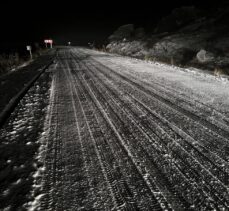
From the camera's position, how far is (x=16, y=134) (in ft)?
11.0

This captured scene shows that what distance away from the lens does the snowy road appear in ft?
6.59

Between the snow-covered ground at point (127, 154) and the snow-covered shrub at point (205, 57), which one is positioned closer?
the snow-covered ground at point (127, 154)

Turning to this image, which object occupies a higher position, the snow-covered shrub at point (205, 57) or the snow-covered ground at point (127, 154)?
the snow-covered shrub at point (205, 57)

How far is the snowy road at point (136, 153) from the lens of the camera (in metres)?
2.01

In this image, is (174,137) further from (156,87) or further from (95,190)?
(156,87)

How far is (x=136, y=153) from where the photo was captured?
2803 mm

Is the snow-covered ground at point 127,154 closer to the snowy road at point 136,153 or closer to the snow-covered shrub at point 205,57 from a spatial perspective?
the snowy road at point 136,153

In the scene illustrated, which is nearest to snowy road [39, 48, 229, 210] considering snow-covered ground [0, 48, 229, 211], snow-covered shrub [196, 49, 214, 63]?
snow-covered ground [0, 48, 229, 211]

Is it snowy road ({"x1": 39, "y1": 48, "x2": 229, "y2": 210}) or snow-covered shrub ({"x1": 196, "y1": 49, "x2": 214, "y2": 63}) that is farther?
snow-covered shrub ({"x1": 196, "y1": 49, "x2": 214, "y2": 63})

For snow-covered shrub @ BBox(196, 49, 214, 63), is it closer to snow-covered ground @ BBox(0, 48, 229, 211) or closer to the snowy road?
the snowy road

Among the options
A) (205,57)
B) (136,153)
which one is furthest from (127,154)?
(205,57)

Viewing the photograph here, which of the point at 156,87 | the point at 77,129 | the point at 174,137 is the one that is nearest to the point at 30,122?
the point at 77,129

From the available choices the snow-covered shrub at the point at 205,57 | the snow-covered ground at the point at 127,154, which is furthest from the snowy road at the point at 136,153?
the snow-covered shrub at the point at 205,57

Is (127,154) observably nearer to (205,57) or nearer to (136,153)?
(136,153)
